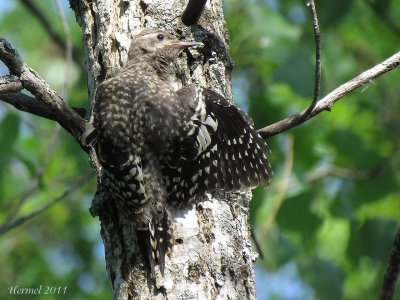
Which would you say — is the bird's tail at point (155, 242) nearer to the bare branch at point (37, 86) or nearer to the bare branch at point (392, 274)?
the bare branch at point (37, 86)

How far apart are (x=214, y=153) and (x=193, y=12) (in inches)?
27.8

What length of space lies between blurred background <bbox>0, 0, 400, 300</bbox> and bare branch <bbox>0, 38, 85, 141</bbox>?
135 cm

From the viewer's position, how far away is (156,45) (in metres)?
4.05

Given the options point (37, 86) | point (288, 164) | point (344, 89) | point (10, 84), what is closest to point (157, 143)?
point (37, 86)

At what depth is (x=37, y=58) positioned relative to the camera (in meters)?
9.38

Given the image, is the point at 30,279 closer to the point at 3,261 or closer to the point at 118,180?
the point at 3,261

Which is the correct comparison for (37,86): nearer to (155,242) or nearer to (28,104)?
(28,104)

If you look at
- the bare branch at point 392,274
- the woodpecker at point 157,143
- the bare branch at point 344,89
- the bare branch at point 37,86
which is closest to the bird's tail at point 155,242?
the woodpecker at point 157,143

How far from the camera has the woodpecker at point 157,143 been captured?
362 cm

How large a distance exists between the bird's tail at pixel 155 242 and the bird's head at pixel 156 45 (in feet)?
2.77

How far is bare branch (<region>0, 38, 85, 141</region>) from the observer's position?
329 cm

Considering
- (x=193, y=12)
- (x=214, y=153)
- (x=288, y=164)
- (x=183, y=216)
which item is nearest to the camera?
(x=183, y=216)

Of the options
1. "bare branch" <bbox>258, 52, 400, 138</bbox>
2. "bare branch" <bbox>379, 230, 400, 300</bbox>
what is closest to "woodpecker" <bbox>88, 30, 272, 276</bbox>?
"bare branch" <bbox>258, 52, 400, 138</bbox>

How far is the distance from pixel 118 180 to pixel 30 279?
12.9 ft
